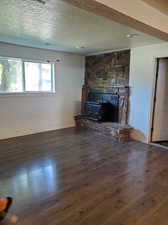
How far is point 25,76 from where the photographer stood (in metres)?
4.85

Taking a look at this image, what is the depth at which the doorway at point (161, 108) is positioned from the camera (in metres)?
4.28

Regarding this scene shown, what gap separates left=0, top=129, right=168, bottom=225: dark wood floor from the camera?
1.92 m

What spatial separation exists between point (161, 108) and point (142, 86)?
28.7 inches

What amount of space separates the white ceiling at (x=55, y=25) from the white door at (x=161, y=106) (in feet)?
2.51

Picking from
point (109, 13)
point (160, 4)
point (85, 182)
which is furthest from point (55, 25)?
point (85, 182)

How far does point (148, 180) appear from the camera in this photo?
2652mm

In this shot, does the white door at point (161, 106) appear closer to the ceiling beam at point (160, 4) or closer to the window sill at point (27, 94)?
the ceiling beam at point (160, 4)

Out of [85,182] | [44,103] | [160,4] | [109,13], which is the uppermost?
[160,4]

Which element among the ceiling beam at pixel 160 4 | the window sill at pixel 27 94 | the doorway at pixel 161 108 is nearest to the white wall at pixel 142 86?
the doorway at pixel 161 108

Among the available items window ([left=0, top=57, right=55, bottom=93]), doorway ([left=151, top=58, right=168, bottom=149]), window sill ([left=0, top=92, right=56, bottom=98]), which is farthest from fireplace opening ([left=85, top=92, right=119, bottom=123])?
window ([left=0, top=57, right=55, bottom=93])

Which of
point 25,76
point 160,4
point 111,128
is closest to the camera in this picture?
point 160,4

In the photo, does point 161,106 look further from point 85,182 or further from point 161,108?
point 85,182

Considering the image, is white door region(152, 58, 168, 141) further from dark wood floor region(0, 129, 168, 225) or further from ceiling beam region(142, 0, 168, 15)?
ceiling beam region(142, 0, 168, 15)

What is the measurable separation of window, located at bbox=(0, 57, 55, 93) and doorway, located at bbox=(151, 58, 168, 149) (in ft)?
9.73
